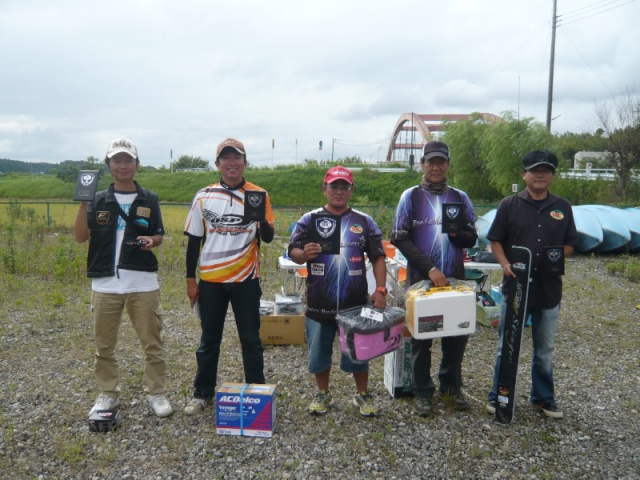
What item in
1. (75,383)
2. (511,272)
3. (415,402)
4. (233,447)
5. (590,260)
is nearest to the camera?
(233,447)

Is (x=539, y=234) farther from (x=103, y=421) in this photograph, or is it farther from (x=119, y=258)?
(x=103, y=421)

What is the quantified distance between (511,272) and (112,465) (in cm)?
321

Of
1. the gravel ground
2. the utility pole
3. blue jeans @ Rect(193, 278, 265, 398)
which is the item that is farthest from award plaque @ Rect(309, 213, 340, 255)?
the utility pole

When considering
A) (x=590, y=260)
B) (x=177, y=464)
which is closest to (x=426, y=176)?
(x=177, y=464)

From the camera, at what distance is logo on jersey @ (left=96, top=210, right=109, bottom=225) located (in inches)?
145

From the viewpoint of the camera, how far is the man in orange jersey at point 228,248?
373cm

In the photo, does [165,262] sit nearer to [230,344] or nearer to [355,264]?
[230,344]

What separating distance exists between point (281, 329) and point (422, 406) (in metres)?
2.23

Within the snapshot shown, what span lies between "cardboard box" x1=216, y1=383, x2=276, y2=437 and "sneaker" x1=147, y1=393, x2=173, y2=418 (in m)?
0.54

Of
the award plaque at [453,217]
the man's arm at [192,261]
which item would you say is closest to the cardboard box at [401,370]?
the award plaque at [453,217]

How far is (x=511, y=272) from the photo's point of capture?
12.3 ft

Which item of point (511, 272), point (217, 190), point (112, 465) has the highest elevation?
point (217, 190)

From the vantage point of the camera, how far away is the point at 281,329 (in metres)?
5.75

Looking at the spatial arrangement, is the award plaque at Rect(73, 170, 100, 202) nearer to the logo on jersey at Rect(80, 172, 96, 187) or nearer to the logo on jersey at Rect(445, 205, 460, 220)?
the logo on jersey at Rect(80, 172, 96, 187)
